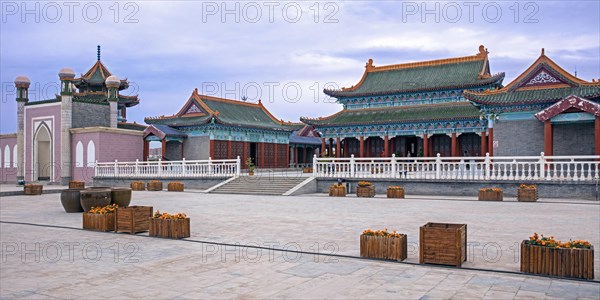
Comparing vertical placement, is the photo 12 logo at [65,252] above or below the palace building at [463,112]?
below

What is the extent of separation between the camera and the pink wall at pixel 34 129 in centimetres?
3650

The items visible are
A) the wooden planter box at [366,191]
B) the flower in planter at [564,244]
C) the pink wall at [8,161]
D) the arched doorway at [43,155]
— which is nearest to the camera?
the flower in planter at [564,244]

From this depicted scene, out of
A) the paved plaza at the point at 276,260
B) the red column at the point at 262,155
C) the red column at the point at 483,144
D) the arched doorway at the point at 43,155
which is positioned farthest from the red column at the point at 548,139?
the arched doorway at the point at 43,155

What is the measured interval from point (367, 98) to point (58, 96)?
23.9 m

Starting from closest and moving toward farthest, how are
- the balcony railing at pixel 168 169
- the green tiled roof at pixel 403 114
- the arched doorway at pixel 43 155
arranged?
the balcony railing at pixel 168 169, the green tiled roof at pixel 403 114, the arched doorway at pixel 43 155

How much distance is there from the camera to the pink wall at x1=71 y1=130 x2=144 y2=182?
35469mm

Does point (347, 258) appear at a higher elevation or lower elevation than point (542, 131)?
lower

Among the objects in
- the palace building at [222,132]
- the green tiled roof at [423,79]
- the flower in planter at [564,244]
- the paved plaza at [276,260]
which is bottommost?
the paved plaza at [276,260]

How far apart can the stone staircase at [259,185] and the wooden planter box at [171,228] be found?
13.8m

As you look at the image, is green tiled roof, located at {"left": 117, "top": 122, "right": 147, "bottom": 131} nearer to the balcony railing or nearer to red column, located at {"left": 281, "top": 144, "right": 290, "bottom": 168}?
the balcony railing

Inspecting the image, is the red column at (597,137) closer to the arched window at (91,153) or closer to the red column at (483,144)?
the red column at (483,144)

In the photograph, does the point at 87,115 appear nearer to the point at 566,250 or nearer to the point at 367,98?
the point at 367,98

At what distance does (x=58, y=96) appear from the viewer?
3634 cm

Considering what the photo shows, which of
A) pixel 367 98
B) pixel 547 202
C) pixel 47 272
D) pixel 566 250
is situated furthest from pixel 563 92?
pixel 47 272
